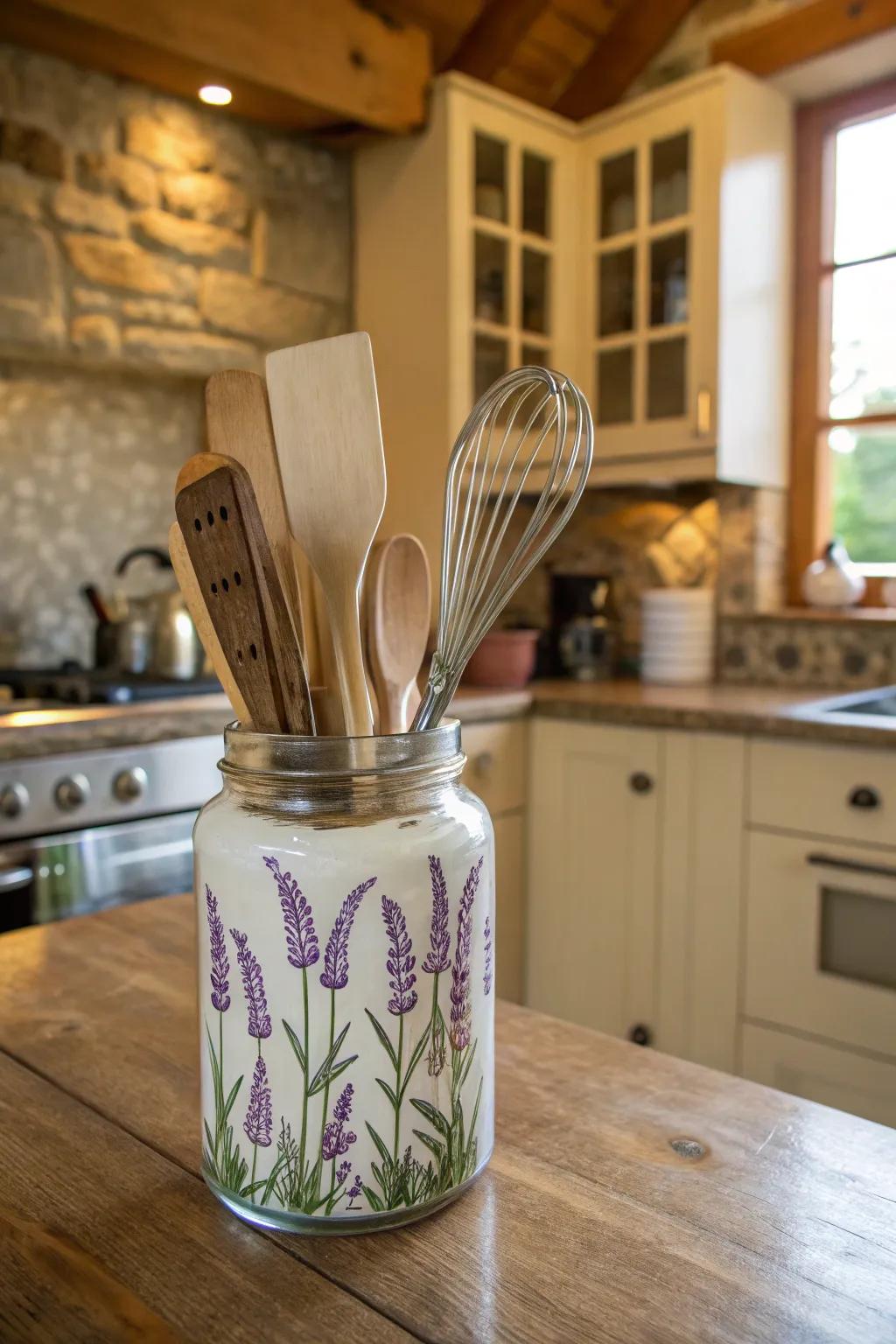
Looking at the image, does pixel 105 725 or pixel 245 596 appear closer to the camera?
pixel 245 596

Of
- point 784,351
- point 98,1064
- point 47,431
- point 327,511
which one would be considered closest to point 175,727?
point 47,431

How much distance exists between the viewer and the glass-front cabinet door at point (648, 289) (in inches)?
96.4

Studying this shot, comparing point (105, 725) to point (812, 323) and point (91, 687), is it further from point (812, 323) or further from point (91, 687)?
point (812, 323)

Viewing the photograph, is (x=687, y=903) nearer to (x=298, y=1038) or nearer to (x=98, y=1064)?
(x=98, y=1064)

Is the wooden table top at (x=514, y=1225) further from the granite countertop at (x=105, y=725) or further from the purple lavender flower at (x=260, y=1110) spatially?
the granite countertop at (x=105, y=725)

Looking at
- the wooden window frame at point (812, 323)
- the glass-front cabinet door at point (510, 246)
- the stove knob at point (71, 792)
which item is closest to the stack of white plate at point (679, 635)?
the wooden window frame at point (812, 323)

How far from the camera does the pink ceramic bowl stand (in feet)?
8.15

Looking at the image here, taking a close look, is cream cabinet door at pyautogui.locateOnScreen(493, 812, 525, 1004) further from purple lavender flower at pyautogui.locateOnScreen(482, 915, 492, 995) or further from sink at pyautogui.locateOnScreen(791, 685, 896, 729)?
purple lavender flower at pyautogui.locateOnScreen(482, 915, 492, 995)

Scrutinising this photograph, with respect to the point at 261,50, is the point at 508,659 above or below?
below

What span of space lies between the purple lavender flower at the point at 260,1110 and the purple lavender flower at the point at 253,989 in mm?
13

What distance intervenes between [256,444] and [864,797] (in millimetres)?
1550

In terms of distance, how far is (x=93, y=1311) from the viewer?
1.30 ft

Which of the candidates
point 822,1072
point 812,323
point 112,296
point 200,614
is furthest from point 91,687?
point 812,323

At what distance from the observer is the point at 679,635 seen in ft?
8.66
